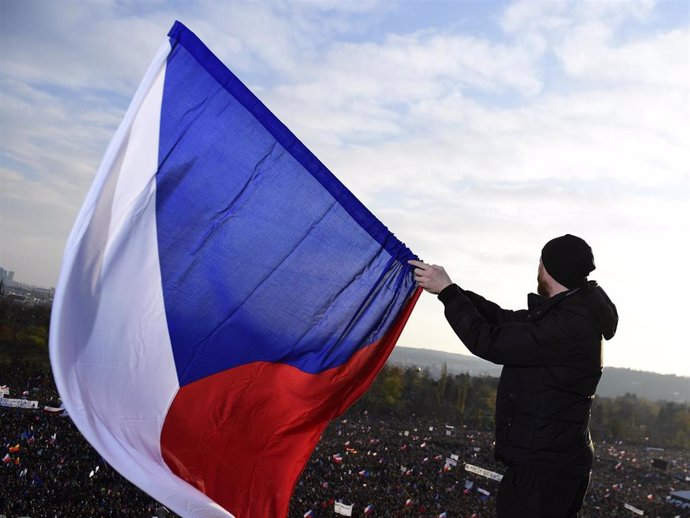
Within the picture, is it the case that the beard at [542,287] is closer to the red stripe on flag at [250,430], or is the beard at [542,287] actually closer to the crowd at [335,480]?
the red stripe on flag at [250,430]

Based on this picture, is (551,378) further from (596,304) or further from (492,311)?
(492,311)

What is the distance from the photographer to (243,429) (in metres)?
3.49

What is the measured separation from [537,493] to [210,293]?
6.62 feet

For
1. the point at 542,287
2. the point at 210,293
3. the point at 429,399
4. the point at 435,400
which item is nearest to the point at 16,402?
the point at 210,293

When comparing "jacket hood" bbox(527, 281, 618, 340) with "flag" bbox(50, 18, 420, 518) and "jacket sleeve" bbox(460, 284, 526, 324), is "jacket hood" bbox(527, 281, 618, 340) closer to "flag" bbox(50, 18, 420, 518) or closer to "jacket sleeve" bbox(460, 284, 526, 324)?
"jacket sleeve" bbox(460, 284, 526, 324)

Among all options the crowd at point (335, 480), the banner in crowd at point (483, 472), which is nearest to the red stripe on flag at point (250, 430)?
the crowd at point (335, 480)

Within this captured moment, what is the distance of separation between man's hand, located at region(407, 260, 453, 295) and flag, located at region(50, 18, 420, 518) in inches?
8.3

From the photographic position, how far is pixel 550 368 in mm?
3066

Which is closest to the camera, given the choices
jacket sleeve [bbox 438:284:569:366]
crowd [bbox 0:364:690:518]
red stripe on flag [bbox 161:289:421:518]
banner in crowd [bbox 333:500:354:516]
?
jacket sleeve [bbox 438:284:569:366]

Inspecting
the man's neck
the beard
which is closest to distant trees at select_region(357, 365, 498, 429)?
the beard

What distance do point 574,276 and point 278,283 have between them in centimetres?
165

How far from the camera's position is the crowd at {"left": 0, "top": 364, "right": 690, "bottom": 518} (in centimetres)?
1532

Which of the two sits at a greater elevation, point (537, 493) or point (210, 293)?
point (210, 293)

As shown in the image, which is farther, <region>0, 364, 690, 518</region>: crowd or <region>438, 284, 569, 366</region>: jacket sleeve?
<region>0, 364, 690, 518</region>: crowd
